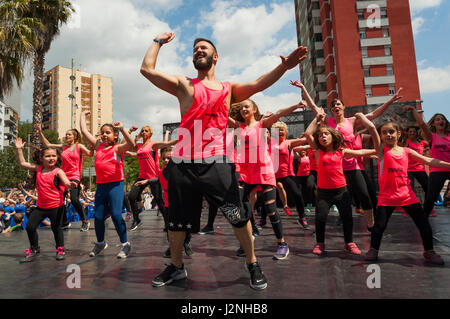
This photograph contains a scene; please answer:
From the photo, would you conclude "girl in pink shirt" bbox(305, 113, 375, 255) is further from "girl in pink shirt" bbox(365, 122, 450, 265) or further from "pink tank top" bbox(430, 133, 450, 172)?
"pink tank top" bbox(430, 133, 450, 172)

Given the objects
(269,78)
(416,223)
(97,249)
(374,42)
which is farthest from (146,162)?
(374,42)

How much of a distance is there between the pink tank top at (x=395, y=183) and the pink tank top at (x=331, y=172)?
1.50 ft

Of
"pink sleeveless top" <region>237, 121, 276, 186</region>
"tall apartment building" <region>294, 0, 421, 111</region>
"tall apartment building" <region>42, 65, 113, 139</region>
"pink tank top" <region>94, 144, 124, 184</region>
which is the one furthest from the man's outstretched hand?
"tall apartment building" <region>42, 65, 113, 139</region>

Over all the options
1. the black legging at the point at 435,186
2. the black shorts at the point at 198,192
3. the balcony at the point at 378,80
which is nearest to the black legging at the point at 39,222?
the black shorts at the point at 198,192

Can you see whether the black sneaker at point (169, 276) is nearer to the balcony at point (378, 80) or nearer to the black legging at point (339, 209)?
the black legging at point (339, 209)

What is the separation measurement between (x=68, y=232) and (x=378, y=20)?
37616mm

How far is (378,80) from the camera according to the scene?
33969 millimetres

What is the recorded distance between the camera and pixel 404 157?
3.50 m

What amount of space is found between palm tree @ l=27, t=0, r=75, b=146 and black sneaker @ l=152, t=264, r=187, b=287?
500 inches

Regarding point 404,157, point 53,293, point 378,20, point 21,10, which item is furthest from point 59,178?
point 378,20
